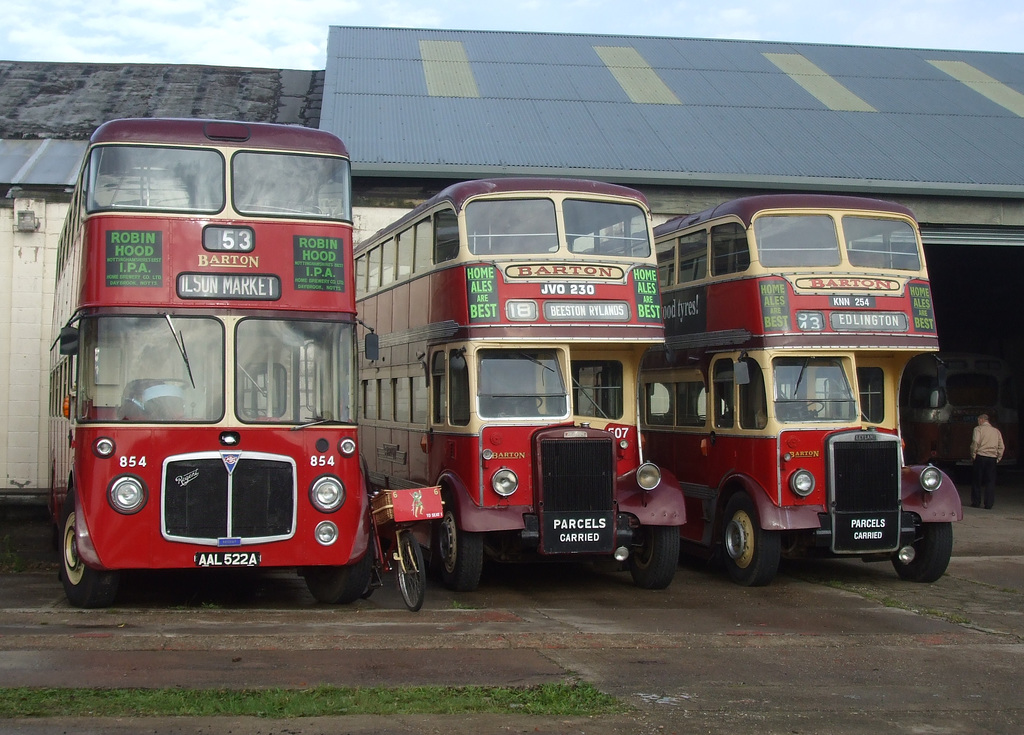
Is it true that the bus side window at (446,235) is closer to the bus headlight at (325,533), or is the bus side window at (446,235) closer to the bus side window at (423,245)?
the bus side window at (423,245)

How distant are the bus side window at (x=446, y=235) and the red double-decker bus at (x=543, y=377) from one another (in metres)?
0.02

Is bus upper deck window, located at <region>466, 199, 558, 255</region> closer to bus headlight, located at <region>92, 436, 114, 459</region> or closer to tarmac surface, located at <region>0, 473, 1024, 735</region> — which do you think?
tarmac surface, located at <region>0, 473, 1024, 735</region>

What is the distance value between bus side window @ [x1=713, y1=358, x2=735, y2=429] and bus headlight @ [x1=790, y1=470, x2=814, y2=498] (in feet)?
3.52

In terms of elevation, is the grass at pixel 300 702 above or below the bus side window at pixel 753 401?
below

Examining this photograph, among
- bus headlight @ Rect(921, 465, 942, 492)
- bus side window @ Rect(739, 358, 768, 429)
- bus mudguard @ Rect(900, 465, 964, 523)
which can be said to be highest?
bus side window @ Rect(739, 358, 768, 429)

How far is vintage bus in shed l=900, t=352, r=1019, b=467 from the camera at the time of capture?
2684cm

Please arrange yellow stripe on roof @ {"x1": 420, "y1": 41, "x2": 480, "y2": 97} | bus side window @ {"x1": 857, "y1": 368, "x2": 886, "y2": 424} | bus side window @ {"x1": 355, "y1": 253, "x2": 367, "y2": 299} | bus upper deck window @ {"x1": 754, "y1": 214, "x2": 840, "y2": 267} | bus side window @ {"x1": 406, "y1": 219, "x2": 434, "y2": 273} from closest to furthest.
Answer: bus upper deck window @ {"x1": 754, "y1": 214, "x2": 840, "y2": 267} < bus side window @ {"x1": 406, "y1": 219, "x2": 434, "y2": 273} < bus side window @ {"x1": 857, "y1": 368, "x2": 886, "y2": 424} < bus side window @ {"x1": 355, "y1": 253, "x2": 367, "y2": 299} < yellow stripe on roof @ {"x1": 420, "y1": 41, "x2": 480, "y2": 97}

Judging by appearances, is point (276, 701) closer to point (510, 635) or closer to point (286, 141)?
point (510, 635)

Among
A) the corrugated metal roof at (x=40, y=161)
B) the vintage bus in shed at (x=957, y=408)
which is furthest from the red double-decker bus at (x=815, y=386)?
the vintage bus in shed at (x=957, y=408)

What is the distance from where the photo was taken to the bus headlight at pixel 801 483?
12.1 m

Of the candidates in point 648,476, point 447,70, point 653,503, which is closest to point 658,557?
point 653,503

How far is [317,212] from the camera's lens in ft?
33.1

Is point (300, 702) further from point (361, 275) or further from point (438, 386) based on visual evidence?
point (361, 275)

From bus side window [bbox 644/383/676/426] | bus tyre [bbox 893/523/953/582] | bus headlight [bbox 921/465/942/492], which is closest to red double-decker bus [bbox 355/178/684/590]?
bus side window [bbox 644/383/676/426]
